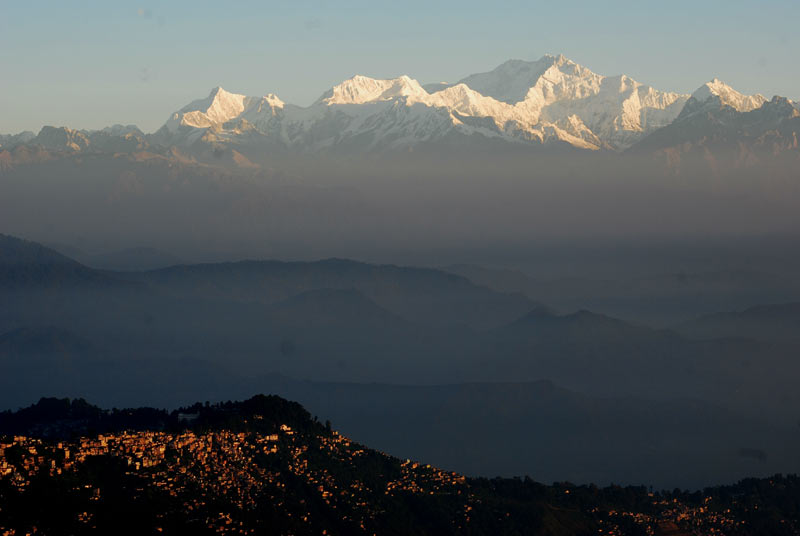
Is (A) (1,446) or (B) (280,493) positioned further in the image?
(B) (280,493)

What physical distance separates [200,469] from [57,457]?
860 inches

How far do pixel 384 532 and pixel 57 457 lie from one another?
52175 mm

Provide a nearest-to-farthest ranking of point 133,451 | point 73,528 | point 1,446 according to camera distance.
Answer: point 73,528, point 1,446, point 133,451

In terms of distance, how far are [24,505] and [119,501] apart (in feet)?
44.1

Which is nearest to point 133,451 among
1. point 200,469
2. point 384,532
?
point 200,469

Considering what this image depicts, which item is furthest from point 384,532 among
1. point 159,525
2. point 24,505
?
point 24,505


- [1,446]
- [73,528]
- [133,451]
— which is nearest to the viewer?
[73,528]

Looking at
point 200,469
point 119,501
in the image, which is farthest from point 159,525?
point 200,469

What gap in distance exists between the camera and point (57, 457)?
18475 cm

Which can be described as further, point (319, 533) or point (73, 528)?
point (319, 533)

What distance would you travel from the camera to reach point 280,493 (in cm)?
19875

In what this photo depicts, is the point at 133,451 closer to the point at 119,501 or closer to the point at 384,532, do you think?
the point at 119,501

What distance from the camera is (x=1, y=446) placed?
181500 millimetres

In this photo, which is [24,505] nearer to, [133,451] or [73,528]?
[73,528]
